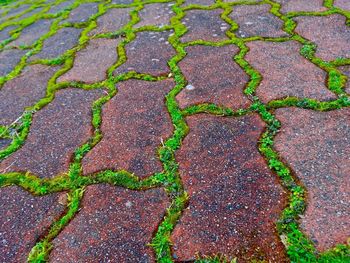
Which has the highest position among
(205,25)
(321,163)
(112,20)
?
Result: (321,163)

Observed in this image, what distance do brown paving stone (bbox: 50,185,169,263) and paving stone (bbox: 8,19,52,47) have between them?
261 cm

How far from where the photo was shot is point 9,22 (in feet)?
15.3

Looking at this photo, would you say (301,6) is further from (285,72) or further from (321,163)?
(321,163)

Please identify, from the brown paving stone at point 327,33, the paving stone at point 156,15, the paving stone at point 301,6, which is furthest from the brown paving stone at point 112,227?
the paving stone at point 301,6

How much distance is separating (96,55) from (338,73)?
1977 mm

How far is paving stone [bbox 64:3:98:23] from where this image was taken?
4.23 m

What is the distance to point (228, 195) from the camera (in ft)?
Result: 5.67

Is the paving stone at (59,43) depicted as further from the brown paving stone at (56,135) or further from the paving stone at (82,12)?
the brown paving stone at (56,135)

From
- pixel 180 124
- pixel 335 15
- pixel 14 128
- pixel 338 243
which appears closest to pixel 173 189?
pixel 180 124

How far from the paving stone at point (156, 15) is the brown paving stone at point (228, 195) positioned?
6.17 feet

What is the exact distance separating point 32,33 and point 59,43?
0.66 meters

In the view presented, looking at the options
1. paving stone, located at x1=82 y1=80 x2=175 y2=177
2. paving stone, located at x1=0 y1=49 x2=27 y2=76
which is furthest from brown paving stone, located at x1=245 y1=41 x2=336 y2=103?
paving stone, located at x1=0 y1=49 x2=27 y2=76

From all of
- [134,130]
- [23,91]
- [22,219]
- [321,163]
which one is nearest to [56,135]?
[134,130]

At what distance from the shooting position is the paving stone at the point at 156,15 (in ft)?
12.2
